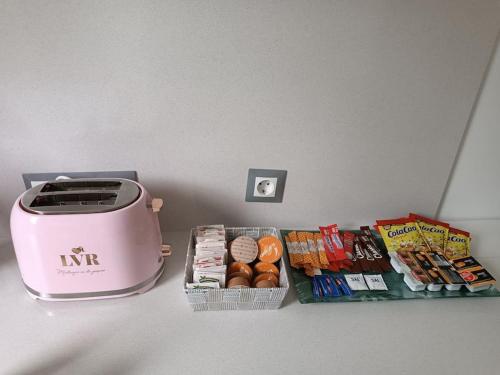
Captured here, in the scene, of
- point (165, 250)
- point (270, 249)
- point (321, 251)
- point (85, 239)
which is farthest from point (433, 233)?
point (85, 239)

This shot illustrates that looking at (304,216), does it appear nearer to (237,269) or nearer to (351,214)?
(351,214)

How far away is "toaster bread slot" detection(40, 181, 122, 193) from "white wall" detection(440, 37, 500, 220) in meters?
0.91

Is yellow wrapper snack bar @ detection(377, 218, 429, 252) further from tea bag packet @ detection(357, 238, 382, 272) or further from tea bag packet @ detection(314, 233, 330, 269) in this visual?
tea bag packet @ detection(314, 233, 330, 269)

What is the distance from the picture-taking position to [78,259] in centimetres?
58

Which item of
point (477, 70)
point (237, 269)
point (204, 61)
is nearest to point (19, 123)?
point (204, 61)

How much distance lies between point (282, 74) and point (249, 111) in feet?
0.36

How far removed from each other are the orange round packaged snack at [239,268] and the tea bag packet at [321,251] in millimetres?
178

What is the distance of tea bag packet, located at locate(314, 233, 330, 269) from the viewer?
28.8 inches

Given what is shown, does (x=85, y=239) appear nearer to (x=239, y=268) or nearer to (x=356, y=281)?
(x=239, y=268)

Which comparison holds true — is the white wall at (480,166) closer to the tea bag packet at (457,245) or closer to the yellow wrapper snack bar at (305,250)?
the tea bag packet at (457,245)

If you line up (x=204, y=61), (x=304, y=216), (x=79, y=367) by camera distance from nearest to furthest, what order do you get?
(x=79, y=367) → (x=204, y=61) → (x=304, y=216)

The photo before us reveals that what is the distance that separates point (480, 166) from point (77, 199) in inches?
41.3

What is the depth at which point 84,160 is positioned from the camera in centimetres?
73

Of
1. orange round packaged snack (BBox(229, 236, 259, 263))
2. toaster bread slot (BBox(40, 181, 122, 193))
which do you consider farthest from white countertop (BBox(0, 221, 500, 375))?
toaster bread slot (BBox(40, 181, 122, 193))
